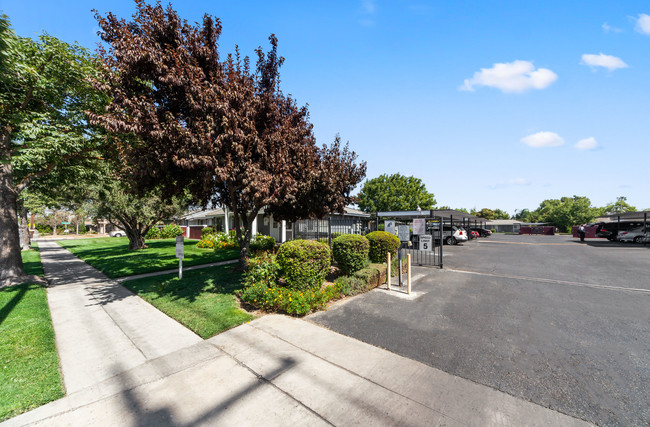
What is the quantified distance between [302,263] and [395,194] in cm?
3669

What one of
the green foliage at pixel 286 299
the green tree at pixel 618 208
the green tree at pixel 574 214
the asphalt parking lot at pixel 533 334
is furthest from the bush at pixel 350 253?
the green tree at pixel 618 208

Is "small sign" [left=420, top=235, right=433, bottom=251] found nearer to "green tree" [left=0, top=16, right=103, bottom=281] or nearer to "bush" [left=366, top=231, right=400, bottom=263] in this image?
"bush" [left=366, top=231, right=400, bottom=263]

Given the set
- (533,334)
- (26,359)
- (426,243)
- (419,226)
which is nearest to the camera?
(26,359)

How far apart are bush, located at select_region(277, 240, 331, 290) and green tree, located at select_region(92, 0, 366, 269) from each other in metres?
1.29

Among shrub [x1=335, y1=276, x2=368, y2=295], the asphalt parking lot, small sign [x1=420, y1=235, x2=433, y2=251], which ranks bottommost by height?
the asphalt parking lot

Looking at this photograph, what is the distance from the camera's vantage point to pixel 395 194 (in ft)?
133

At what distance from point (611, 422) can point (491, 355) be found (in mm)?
1344

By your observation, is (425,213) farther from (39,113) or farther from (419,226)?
(39,113)

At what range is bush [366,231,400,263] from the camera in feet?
29.8

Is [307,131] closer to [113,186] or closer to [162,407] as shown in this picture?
[162,407]

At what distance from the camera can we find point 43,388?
312 cm

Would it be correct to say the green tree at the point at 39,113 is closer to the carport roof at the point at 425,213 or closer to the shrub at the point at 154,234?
the carport roof at the point at 425,213

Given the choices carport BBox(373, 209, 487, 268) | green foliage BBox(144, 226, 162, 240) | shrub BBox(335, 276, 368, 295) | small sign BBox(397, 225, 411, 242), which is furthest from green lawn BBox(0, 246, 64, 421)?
green foliage BBox(144, 226, 162, 240)

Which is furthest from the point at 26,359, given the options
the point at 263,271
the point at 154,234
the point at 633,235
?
the point at 633,235
